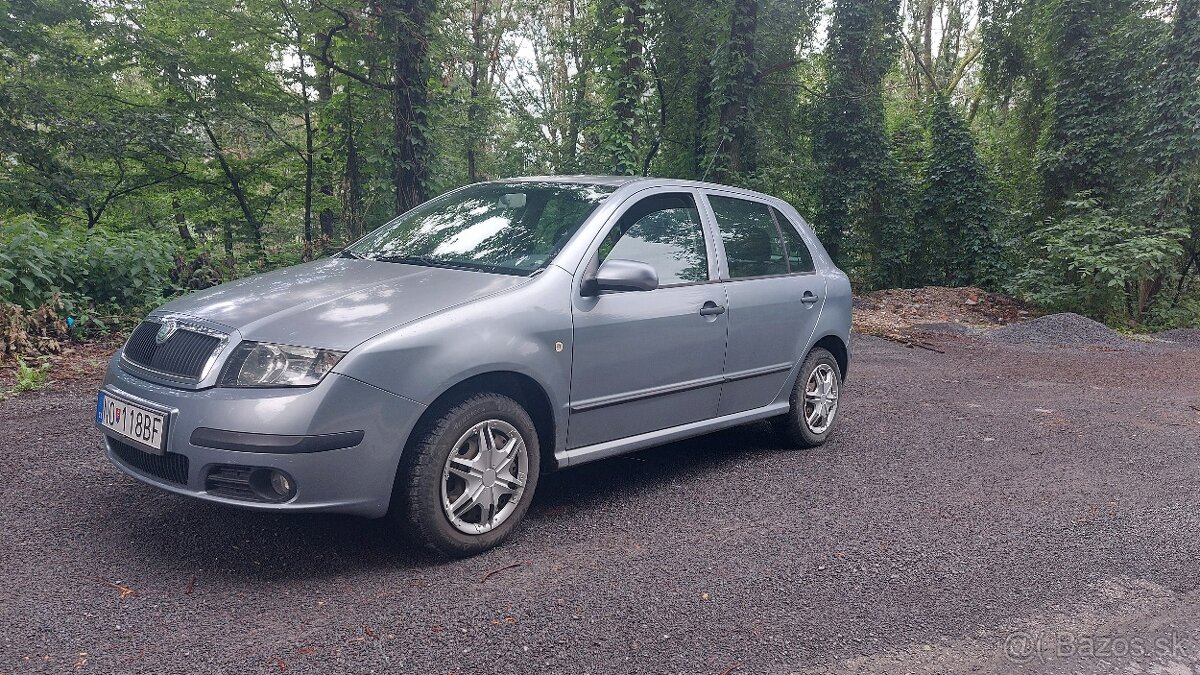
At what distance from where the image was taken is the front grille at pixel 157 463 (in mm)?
3389

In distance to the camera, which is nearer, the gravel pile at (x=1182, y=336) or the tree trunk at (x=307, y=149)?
the gravel pile at (x=1182, y=336)

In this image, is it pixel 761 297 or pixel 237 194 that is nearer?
pixel 761 297

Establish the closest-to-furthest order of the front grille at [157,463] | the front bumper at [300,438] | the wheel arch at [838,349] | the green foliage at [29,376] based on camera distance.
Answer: the front bumper at [300,438] < the front grille at [157,463] < the wheel arch at [838,349] < the green foliage at [29,376]

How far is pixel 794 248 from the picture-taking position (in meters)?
5.85

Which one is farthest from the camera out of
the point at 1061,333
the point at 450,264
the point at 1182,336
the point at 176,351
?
the point at 1182,336

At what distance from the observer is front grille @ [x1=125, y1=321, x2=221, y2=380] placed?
3.47 metres

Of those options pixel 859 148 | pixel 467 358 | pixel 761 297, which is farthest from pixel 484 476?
pixel 859 148

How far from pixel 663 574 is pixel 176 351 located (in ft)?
7.42

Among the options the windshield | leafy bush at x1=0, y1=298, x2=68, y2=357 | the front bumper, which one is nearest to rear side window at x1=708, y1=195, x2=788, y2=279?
the windshield

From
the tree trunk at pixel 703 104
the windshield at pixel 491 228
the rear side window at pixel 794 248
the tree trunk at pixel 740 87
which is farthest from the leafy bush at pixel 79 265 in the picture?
the tree trunk at pixel 703 104

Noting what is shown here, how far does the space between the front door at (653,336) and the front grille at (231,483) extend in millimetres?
1483

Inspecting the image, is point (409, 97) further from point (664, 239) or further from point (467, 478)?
point (467, 478)

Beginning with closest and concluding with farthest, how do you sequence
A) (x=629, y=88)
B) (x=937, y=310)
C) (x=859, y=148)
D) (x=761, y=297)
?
(x=761, y=297)
(x=937, y=310)
(x=629, y=88)
(x=859, y=148)

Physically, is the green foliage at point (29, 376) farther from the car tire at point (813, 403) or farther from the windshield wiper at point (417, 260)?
the car tire at point (813, 403)
